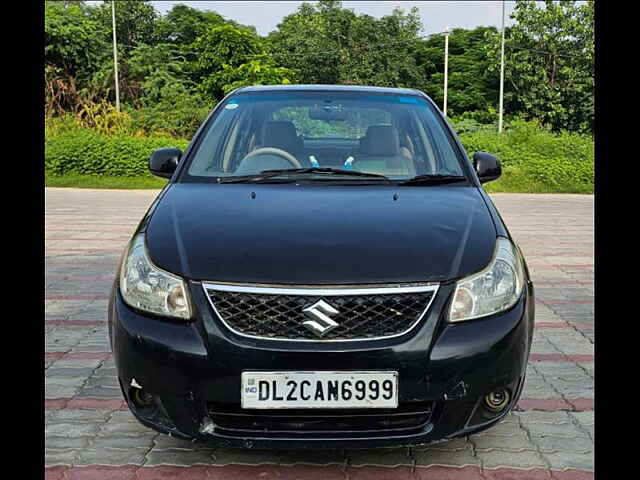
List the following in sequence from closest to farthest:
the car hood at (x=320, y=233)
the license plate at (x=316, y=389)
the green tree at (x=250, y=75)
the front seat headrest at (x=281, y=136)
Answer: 1. the license plate at (x=316, y=389)
2. the car hood at (x=320, y=233)
3. the front seat headrest at (x=281, y=136)
4. the green tree at (x=250, y=75)

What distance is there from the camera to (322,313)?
257 cm

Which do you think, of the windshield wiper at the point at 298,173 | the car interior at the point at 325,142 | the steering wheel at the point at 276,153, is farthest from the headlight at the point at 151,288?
the steering wheel at the point at 276,153

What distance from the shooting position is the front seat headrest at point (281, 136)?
4004mm

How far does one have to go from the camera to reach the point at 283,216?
3066 mm

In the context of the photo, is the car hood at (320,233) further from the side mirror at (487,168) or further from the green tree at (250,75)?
the green tree at (250,75)

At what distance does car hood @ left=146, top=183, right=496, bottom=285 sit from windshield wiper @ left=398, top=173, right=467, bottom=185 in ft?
0.36

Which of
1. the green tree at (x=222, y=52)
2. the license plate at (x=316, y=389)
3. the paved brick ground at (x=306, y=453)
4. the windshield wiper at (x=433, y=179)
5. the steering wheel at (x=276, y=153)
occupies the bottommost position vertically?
the paved brick ground at (x=306, y=453)

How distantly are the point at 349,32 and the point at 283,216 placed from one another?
154 feet

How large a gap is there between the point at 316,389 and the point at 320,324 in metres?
0.22

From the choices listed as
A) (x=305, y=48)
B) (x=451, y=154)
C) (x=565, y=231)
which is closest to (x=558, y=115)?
(x=305, y=48)

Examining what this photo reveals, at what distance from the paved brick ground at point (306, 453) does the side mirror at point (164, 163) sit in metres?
1.13

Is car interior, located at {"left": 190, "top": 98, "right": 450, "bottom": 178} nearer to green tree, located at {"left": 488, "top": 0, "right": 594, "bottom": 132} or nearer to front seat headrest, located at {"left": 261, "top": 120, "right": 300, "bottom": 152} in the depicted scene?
front seat headrest, located at {"left": 261, "top": 120, "right": 300, "bottom": 152}

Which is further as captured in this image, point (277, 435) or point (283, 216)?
point (283, 216)
